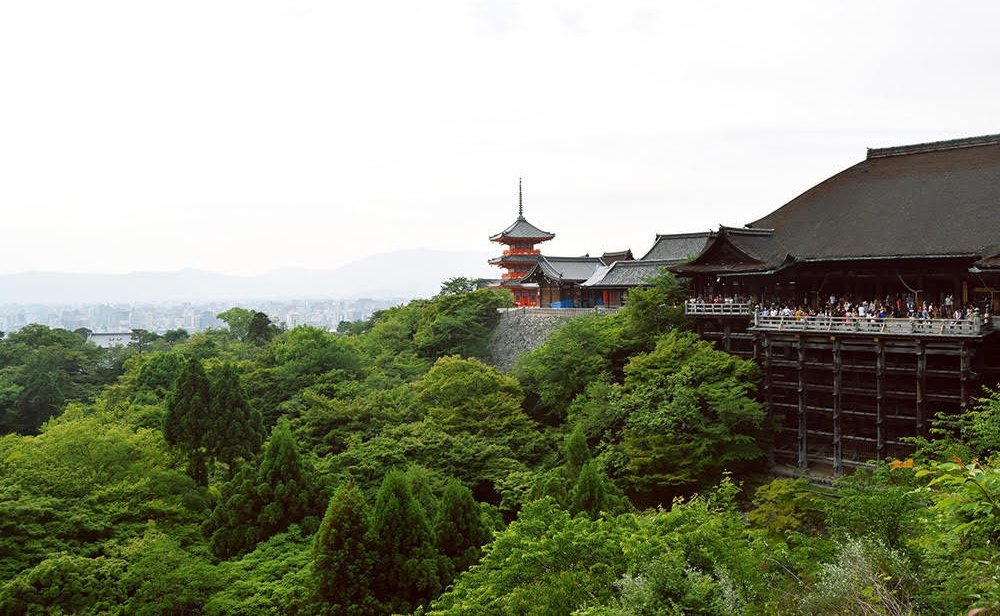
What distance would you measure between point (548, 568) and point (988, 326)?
50.4 ft

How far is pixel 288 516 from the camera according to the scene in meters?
20.4

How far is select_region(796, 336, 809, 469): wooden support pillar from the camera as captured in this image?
24.0 m

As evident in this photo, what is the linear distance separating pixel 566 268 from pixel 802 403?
24660mm

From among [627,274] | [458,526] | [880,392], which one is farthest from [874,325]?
[627,274]

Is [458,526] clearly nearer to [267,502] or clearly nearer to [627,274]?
[267,502]

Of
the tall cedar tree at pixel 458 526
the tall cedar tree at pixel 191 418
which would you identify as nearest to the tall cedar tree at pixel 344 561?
the tall cedar tree at pixel 458 526

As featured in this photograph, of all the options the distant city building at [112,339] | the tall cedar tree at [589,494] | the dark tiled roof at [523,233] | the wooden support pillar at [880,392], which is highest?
the dark tiled roof at [523,233]

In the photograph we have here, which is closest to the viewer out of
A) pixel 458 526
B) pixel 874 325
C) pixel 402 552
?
pixel 402 552

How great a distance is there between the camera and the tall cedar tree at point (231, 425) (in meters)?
24.8

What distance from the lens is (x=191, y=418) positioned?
968 inches

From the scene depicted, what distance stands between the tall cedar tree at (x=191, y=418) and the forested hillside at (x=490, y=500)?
0.06 m

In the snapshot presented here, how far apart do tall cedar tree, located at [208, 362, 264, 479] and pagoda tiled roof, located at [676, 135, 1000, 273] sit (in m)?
16.3

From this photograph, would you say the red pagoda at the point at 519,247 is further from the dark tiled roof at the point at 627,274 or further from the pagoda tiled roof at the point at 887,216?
the pagoda tiled roof at the point at 887,216

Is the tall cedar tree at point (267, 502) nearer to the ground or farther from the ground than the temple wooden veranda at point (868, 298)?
nearer to the ground
